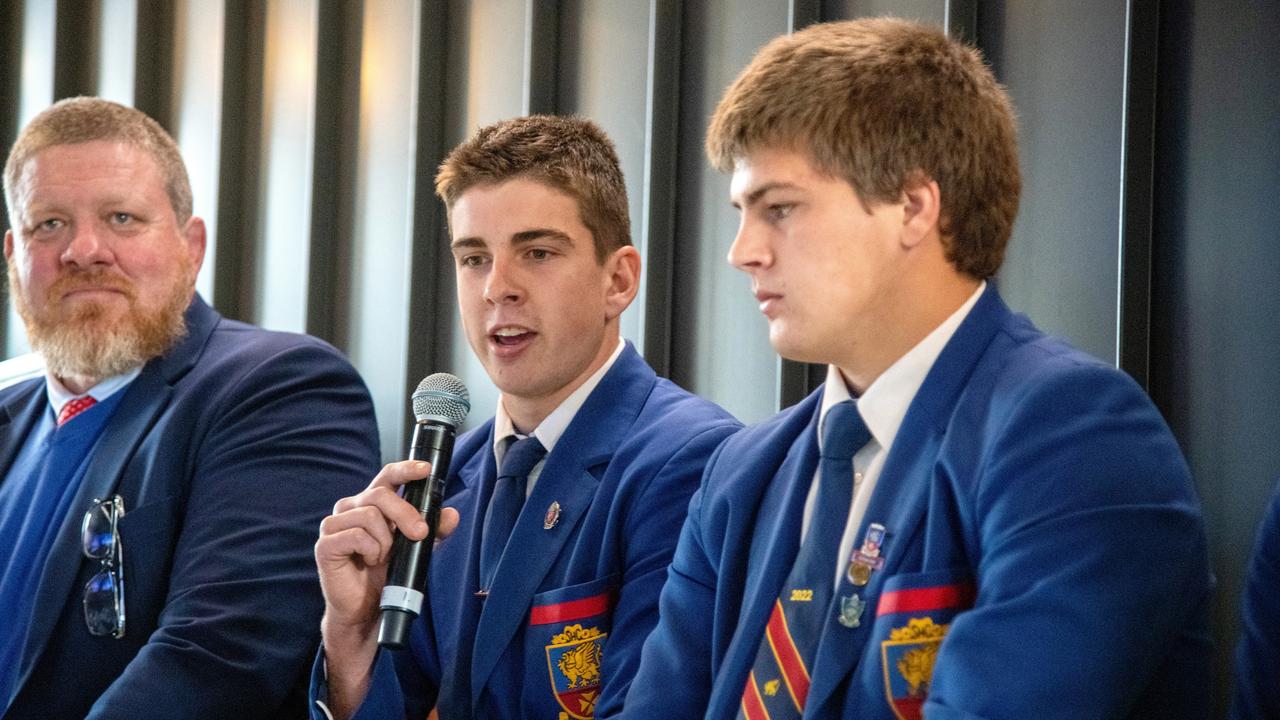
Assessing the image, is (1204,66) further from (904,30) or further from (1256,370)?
(904,30)

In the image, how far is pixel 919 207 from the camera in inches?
67.0

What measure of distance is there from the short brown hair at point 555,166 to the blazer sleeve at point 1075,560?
1100 millimetres

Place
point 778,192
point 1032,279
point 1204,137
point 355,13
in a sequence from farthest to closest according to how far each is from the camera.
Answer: point 355,13 < point 1032,279 < point 1204,137 < point 778,192

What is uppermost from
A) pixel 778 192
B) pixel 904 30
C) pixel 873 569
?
pixel 904 30

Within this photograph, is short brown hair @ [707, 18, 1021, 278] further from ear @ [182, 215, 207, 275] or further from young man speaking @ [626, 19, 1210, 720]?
ear @ [182, 215, 207, 275]

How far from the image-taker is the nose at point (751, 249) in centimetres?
172

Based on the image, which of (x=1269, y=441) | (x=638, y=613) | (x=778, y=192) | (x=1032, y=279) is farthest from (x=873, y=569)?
(x=1032, y=279)

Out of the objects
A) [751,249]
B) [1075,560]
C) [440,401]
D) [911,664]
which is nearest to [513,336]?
[440,401]

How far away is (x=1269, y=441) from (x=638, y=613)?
3.35 feet

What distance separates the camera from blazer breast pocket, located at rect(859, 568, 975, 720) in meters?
1.49

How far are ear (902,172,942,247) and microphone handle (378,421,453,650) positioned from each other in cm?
71

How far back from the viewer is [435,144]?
3.73 metres

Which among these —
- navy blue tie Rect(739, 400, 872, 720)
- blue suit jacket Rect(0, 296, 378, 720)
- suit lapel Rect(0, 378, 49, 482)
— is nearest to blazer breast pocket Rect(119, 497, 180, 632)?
blue suit jacket Rect(0, 296, 378, 720)

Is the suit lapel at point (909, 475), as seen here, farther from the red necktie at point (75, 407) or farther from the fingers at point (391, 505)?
the red necktie at point (75, 407)
